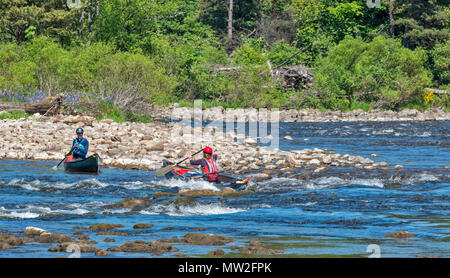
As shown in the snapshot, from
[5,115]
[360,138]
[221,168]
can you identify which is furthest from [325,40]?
[221,168]

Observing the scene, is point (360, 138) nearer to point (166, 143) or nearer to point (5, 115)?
point (166, 143)

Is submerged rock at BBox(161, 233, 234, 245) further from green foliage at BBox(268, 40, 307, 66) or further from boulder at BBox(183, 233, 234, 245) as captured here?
green foliage at BBox(268, 40, 307, 66)

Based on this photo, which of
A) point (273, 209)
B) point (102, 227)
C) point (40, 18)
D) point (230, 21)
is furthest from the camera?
point (230, 21)

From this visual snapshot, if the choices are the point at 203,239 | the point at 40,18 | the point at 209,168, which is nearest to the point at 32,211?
the point at 203,239

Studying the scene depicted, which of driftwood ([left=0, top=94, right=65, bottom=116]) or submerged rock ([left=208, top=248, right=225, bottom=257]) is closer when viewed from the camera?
submerged rock ([left=208, top=248, right=225, bottom=257])

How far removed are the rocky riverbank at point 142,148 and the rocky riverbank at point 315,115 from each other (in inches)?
509

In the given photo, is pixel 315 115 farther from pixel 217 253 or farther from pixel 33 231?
pixel 217 253

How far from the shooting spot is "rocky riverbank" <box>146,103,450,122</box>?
1596 inches

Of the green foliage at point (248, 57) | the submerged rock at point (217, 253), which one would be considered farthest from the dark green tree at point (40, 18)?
the submerged rock at point (217, 253)

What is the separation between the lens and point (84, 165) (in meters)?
18.0

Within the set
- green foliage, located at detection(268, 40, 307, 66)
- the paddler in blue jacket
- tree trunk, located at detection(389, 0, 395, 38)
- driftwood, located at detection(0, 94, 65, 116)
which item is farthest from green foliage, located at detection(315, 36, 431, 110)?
the paddler in blue jacket

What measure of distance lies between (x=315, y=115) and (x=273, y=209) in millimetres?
29890

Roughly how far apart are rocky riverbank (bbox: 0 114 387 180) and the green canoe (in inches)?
69.5
